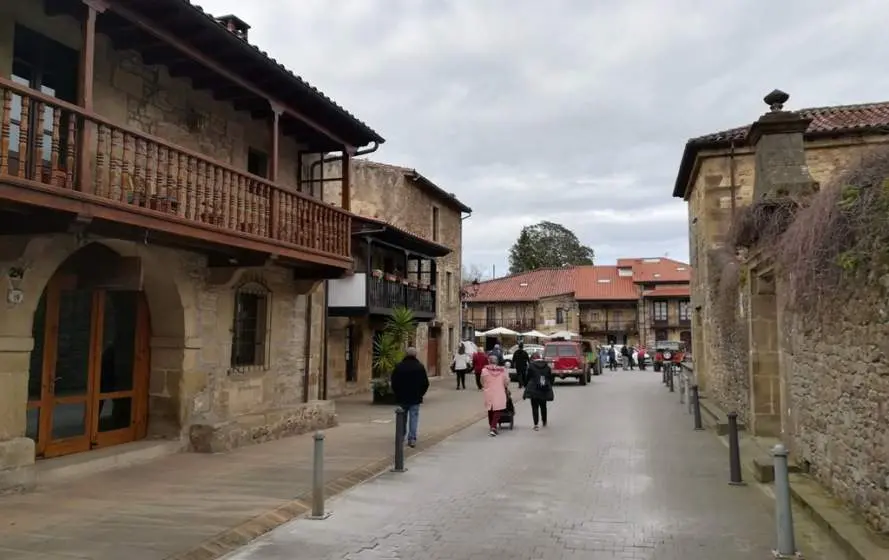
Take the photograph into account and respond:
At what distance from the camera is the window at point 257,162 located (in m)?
12.7

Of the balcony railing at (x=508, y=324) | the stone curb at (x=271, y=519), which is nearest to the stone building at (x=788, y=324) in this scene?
the stone curb at (x=271, y=519)

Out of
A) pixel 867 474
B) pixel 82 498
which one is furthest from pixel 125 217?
pixel 867 474

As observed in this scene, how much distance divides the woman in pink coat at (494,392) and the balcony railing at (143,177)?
143 inches

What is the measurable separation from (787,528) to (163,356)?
28.3 feet

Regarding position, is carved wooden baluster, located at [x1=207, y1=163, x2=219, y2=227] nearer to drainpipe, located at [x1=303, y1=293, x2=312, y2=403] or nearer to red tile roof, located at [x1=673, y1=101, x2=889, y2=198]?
drainpipe, located at [x1=303, y1=293, x2=312, y2=403]

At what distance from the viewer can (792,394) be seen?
8.85 m

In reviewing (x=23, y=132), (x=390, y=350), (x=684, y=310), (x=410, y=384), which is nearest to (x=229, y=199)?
(x=23, y=132)

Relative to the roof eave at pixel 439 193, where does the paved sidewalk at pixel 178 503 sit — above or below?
below

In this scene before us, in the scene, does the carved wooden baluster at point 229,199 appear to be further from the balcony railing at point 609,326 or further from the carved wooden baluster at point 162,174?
the balcony railing at point 609,326

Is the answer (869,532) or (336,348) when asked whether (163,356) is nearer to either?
(869,532)

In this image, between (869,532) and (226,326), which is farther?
(226,326)

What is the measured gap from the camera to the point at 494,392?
13.2 meters

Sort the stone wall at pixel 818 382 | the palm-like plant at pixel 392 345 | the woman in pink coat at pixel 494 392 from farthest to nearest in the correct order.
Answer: the palm-like plant at pixel 392 345, the woman in pink coat at pixel 494 392, the stone wall at pixel 818 382

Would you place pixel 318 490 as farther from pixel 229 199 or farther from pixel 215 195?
pixel 229 199
